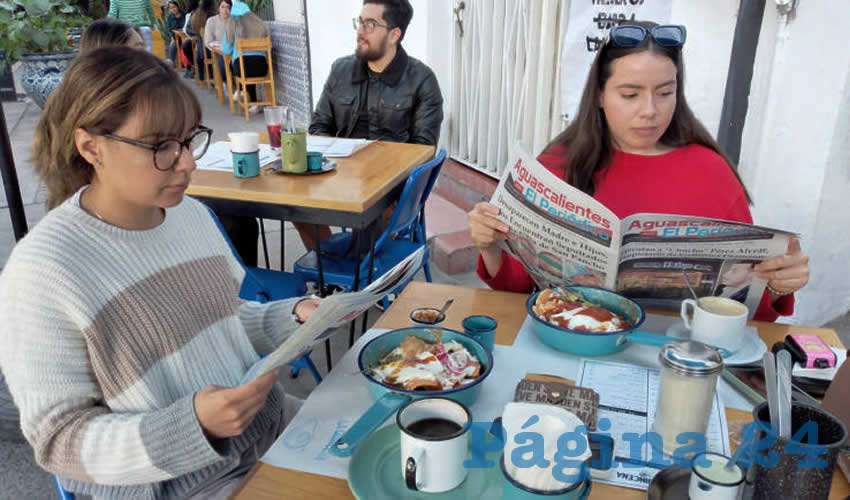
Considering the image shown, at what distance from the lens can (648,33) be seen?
56.9 inches

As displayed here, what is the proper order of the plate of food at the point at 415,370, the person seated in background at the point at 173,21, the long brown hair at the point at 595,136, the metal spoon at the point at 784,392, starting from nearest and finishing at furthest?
the metal spoon at the point at 784,392 → the plate of food at the point at 415,370 → the long brown hair at the point at 595,136 → the person seated in background at the point at 173,21

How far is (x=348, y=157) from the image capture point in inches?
98.2

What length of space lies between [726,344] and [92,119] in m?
1.12

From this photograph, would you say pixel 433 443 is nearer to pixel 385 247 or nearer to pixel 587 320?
pixel 587 320

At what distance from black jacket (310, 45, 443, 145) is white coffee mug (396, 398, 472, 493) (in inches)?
95.5

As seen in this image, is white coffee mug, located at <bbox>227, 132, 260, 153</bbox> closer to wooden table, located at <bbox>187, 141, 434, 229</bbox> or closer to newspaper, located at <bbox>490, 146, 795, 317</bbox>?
wooden table, located at <bbox>187, 141, 434, 229</bbox>

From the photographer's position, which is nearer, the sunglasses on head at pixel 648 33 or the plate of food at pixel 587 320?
the plate of food at pixel 587 320

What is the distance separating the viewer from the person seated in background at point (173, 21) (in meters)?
10.5

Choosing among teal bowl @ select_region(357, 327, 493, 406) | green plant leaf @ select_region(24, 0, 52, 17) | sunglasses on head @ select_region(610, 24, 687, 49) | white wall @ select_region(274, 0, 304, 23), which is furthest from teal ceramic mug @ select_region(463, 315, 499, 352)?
white wall @ select_region(274, 0, 304, 23)

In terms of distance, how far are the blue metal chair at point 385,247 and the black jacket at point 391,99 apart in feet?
2.26

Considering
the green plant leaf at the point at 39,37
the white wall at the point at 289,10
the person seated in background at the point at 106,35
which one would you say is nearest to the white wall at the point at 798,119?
the person seated in background at the point at 106,35

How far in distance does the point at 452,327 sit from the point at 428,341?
17cm

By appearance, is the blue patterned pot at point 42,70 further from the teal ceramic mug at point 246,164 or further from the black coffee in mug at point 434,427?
the black coffee in mug at point 434,427

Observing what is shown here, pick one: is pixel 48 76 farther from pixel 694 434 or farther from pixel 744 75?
pixel 694 434
